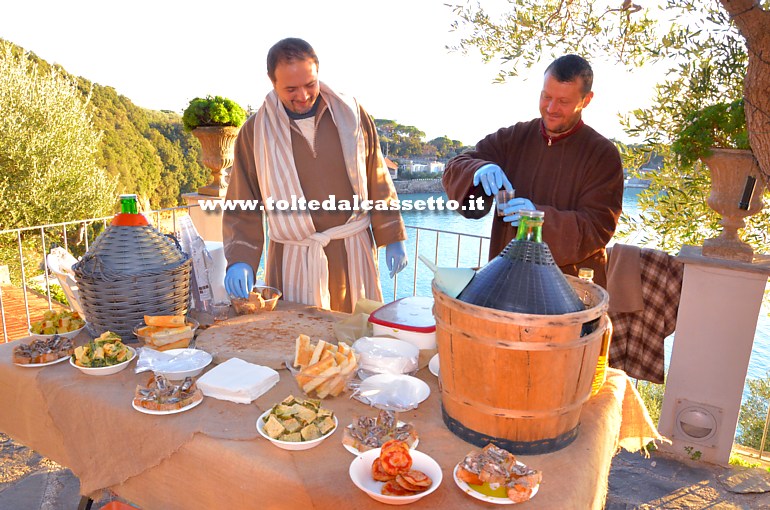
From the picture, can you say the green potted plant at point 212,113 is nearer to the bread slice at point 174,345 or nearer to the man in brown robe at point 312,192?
the man in brown robe at point 312,192

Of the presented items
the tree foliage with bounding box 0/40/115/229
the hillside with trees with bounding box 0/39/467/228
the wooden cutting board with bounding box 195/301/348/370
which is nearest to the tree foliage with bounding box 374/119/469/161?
the hillside with trees with bounding box 0/39/467/228

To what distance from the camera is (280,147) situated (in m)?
2.60

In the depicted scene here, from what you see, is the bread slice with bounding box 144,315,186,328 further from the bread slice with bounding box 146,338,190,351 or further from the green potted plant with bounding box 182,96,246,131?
the green potted plant with bounding box 182,96,246,131

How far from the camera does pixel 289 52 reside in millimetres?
2369

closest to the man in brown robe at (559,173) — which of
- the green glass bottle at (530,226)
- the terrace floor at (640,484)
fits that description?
the green glass bottle at (530,226)

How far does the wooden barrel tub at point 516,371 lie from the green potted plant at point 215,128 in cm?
547

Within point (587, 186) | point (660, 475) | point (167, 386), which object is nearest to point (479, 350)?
point (167, 386)

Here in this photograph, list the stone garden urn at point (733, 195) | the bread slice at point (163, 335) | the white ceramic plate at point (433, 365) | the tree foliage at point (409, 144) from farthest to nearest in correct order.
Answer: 1. the tree foliage at point (409, 144)
2. the stone garden urn at point (733, 195)
3. the bread slice at point (163, 335)
4. the white ceramic plate at point (433, 365)

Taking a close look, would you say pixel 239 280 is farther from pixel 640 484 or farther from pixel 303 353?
pixel 640 484

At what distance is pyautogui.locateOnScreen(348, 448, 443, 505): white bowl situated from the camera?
1.07 metres

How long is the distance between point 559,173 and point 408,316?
1.21 metres

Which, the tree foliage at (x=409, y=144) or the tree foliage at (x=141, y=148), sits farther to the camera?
the tree foliage at (x=141, y=148)

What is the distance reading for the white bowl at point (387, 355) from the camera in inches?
65.1

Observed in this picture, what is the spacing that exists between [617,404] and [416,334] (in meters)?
0.66
